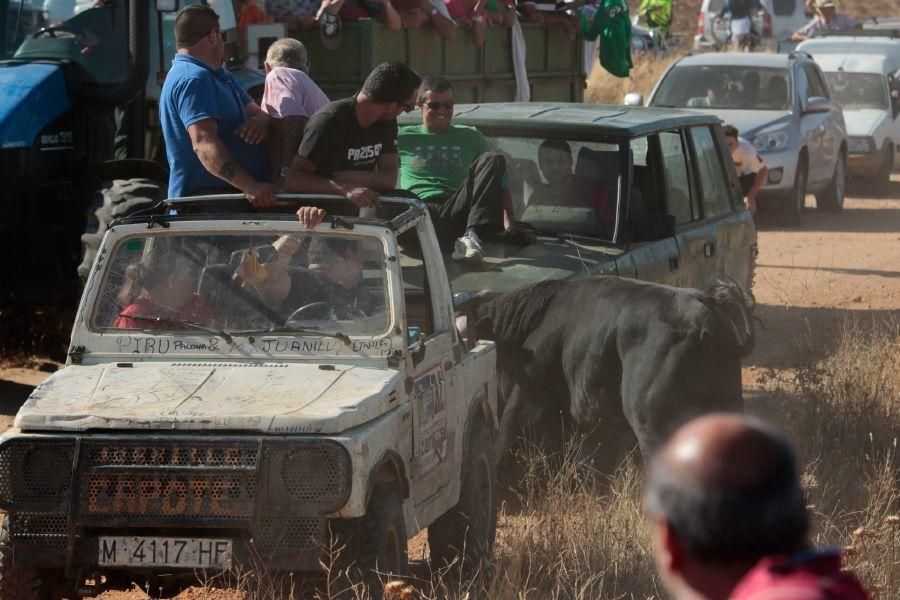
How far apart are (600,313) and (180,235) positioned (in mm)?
2023

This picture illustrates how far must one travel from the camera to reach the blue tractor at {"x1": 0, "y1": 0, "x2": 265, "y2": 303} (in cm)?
888

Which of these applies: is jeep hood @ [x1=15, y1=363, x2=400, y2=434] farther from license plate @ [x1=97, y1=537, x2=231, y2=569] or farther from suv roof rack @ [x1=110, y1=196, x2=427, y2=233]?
suv roof rack @ [x1=110, y1=196, x2=427, y2=233]

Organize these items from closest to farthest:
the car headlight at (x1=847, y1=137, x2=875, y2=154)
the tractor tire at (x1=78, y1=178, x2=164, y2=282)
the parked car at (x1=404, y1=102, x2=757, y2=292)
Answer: the parked car at (x1=404, y1=102, x2=757, y2=292)
the tractor tire at (x1=78, y1=178, x2=164, y2=282)
the car headlight at (x1=847, y1=137, x2=875, y2=154)

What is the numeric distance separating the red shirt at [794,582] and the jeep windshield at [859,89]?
2033 centimetres

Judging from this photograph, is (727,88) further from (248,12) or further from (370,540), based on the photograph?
(370,540)

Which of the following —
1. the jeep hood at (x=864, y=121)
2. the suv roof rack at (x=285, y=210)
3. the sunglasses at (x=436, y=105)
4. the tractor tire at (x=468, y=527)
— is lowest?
the jeep hood at (x=864, y=121)

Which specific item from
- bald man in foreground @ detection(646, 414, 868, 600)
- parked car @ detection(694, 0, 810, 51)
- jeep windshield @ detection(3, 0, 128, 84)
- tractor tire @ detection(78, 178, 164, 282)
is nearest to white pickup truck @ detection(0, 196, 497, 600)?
tractor tire @ detection(78, 178, 164, 282)

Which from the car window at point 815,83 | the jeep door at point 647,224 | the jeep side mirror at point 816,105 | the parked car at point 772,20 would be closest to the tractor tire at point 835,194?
the car window at point 815,83

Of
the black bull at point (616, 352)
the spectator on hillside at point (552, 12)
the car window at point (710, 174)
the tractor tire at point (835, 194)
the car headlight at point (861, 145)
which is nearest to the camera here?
the black bull at point (616, 352)

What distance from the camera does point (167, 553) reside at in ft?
15.2

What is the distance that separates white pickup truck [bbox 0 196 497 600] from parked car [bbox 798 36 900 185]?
15690 mm

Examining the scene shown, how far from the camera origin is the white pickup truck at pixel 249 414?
4633mm

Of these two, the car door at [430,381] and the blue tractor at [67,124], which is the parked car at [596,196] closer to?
Result: the car door at [430,381]

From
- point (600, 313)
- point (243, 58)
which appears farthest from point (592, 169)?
point (243, 58)
